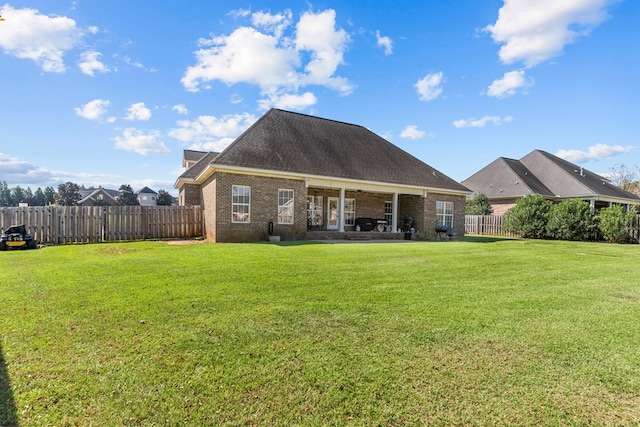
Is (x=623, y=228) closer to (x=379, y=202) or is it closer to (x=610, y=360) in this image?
(x=379, y=202)

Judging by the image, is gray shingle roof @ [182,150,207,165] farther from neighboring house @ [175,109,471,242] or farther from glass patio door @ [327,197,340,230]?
glass patio door @ [327,197,340,230]

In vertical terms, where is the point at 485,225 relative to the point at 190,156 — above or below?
below

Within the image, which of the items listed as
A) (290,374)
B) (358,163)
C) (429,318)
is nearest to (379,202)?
(358,163)

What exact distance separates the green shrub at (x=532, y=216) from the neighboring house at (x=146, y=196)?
64.7 metres

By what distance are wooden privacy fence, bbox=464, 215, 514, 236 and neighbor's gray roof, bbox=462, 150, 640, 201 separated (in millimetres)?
4645

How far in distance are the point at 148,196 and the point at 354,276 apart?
2818 inches

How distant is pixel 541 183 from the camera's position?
3139cm

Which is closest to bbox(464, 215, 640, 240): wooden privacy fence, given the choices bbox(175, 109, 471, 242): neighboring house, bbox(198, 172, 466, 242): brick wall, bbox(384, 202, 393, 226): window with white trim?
bbox(175, 109, 471, 242): neighboring house

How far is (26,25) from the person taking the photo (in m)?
8.09

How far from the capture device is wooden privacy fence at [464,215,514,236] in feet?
85.1

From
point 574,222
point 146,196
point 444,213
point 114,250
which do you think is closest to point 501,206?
point 574,222

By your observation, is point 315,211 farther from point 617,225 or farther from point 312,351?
point 617,225

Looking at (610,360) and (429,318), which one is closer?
(610,360)

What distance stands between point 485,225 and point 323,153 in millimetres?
16641
